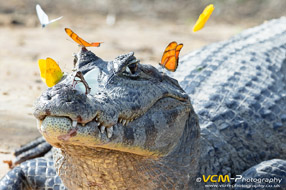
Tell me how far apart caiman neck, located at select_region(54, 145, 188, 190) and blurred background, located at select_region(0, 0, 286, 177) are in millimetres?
1706

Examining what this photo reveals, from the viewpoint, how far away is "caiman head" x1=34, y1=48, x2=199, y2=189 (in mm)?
2594

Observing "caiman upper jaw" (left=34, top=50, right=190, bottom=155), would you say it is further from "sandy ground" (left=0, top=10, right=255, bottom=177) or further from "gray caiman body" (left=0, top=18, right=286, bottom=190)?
"sandy ground" (left=0, top=10, right=255, bottom=177)

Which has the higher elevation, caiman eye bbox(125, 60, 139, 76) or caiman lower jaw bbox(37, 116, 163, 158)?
caiman eye bbox(125, 60, 139, 76)

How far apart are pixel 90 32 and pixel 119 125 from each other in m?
8.28

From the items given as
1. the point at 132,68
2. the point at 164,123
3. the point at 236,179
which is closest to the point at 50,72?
the point at 132,68

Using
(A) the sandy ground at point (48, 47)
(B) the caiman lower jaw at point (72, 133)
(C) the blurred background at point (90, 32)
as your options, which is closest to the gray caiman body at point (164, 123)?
(B) the caiman lower jaw at point (72, 133)

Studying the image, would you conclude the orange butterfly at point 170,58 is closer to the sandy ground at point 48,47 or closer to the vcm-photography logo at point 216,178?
the vcm-photography logo at point 216,178

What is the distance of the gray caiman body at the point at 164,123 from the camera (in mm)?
2676

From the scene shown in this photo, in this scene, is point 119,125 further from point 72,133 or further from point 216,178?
point 216,178

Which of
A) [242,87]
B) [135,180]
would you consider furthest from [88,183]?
[242,87]

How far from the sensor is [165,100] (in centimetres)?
333

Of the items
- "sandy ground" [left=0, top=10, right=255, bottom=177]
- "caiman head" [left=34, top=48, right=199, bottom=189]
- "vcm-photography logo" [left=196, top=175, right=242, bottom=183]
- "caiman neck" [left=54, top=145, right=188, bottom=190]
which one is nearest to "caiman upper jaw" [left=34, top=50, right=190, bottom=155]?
"caiman head" [left=34, top=48, right=199, bottom=189]

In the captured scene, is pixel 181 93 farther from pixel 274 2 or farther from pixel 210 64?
pixel 274 2

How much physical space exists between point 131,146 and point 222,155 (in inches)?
50.7
